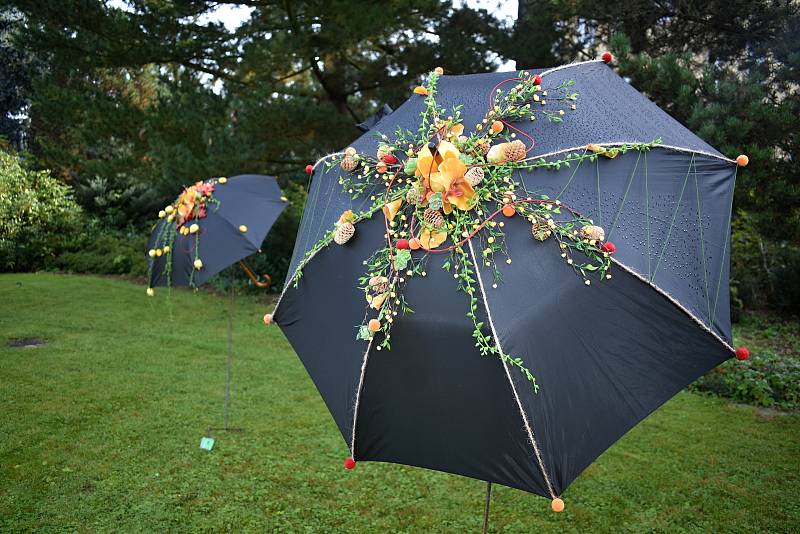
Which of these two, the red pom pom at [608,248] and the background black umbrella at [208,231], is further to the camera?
the background black umbrella at [208,231]

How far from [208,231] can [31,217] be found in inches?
333

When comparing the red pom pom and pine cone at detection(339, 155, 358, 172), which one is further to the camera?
pine cone at detection(339, 155, 358, 172)

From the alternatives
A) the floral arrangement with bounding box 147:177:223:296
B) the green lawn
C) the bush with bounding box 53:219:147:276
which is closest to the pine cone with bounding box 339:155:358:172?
the floral arrangement with bounding box 147:177:223:296

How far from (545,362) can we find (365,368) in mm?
465

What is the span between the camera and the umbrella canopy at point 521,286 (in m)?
1.48

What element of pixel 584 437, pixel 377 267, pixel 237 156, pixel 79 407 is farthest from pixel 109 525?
pixel 237 156

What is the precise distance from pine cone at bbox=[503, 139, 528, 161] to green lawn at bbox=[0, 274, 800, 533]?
2314 millimetres

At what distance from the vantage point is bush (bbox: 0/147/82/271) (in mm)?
9977

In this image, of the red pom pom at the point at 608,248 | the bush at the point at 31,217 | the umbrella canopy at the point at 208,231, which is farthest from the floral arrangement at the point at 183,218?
the bush at the point at 31,217

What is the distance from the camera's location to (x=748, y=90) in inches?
198

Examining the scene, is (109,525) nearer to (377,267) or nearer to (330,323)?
(330,323)

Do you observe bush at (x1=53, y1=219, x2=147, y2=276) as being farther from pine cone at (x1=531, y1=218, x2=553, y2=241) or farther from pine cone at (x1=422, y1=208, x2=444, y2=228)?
pine cone at (x1=531, y1=218, x2=553, y2=241)

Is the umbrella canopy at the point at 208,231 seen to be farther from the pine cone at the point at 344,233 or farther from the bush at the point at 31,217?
the bush at the point at 31,217

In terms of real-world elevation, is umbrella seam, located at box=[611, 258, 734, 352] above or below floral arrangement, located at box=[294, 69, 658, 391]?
below
